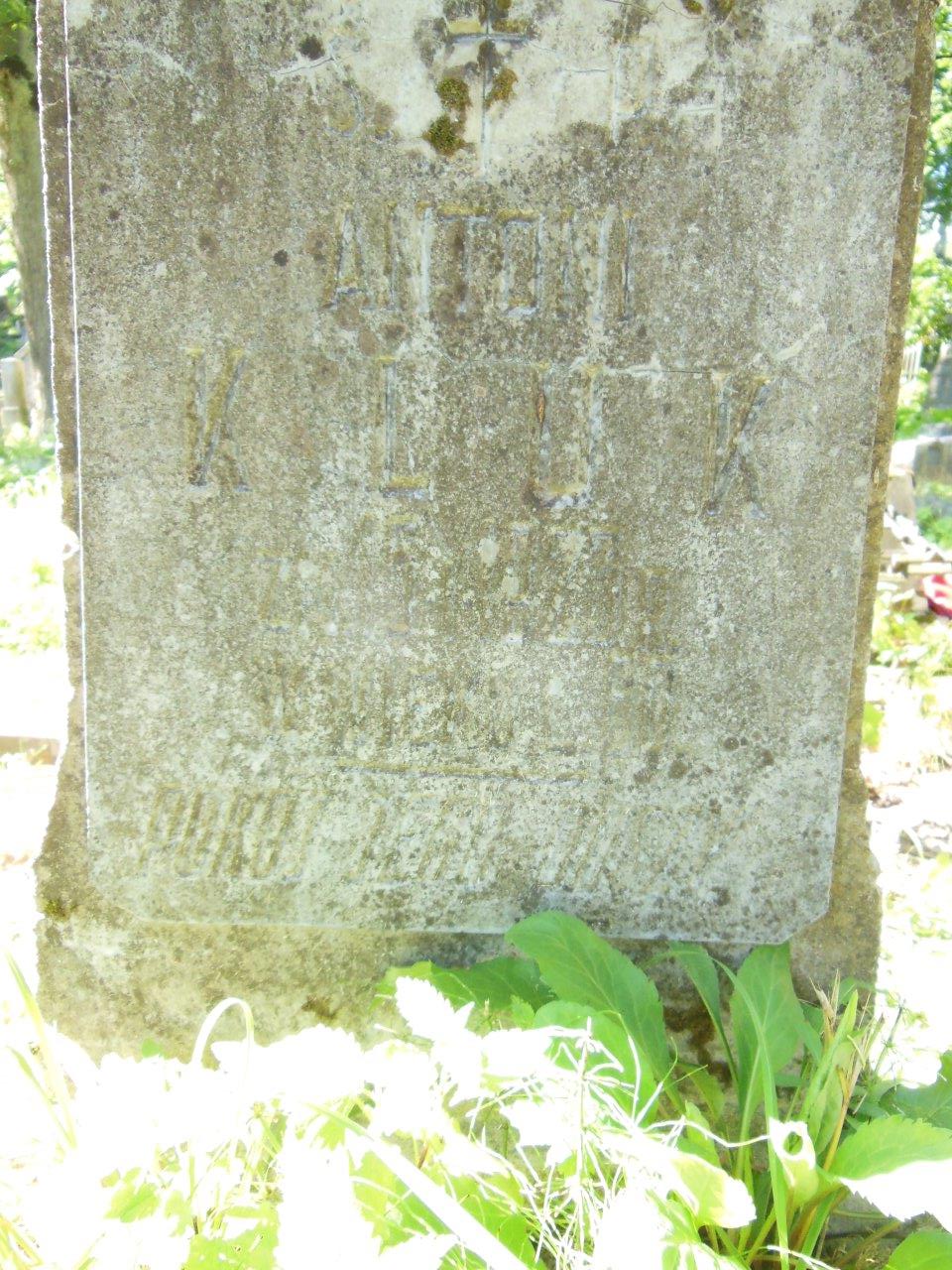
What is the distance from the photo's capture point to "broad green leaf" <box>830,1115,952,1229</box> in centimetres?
135

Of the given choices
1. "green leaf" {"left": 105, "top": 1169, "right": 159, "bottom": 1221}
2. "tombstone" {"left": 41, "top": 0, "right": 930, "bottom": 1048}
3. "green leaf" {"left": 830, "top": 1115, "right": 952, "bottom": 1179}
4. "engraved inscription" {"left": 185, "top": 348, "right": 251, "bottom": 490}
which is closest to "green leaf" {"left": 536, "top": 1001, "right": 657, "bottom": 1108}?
"green leaf" {"left": 830, "top": 1115, "right": 952, "bottom": 1179}

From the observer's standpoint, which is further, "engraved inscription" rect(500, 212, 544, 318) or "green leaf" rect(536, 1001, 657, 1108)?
"engraved inscription" rect(500, 212, 544, 318)

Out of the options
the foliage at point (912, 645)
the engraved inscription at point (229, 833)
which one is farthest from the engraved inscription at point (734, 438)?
the foliage at point (912, 645)

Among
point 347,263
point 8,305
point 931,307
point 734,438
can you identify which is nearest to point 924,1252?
point 734,438

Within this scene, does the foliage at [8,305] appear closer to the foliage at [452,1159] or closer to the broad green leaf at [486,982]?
the broad green leaf at [486,982]

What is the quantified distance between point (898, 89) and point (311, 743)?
1310 millimetres

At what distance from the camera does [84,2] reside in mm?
1578

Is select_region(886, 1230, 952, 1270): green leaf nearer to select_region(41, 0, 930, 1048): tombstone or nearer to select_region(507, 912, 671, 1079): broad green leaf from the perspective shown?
select_region(507, 912, 671, 1079): broad green leaf

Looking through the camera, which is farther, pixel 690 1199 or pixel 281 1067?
pixel 281 1067

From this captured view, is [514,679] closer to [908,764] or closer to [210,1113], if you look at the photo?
[210,1113]

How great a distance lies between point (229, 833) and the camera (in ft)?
6.11

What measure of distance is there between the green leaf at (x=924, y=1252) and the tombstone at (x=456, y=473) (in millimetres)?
522

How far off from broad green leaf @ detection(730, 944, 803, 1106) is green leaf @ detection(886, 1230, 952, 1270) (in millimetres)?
270

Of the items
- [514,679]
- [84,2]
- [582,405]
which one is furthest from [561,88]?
[514,679]
